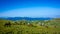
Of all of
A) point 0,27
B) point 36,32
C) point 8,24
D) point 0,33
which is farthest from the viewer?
point 8,24

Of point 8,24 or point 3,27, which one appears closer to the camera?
point 3,27

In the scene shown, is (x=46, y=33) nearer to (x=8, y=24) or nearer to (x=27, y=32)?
(x=27, y=32)

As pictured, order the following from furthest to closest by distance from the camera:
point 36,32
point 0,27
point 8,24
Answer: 1. point 8,24
2. point 0,27
3. point 36,32

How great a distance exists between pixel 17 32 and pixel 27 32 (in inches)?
30.4

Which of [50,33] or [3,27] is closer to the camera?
[50,33]

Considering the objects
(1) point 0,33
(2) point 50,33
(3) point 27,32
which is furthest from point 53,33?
(1) point 0,33

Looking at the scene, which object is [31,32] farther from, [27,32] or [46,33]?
[46,33]

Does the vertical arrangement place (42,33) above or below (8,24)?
below

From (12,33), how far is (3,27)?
1.43 m

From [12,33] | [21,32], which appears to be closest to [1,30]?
[12,33]

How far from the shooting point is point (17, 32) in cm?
727

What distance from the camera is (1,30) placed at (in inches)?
303

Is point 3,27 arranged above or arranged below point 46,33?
above

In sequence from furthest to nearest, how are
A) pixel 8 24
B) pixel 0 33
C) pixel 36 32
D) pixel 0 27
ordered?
pixel 8 24 → pixel 0 27 → pixel 36 32 → pixel 0 33
